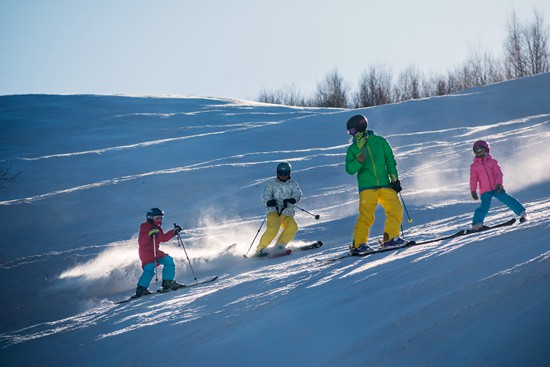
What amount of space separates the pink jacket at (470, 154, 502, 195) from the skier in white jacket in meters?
2.98

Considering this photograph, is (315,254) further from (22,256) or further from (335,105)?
(335,105)

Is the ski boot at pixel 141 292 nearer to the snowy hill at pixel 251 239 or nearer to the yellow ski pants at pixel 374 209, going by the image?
the snowy hill at pixel 251 239

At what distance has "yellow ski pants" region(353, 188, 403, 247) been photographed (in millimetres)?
7676

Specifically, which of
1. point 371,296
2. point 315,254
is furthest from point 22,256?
point 371,296

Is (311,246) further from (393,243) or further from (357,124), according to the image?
(357,124)

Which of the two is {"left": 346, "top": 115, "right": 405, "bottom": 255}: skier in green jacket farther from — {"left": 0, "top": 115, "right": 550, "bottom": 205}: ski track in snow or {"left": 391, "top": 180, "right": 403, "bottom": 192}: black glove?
{"left": 0, "top": 115, "right": 550, "bottom": 205}: ski track in snow

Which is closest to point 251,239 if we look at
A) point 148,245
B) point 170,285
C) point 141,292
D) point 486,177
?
point 148,245

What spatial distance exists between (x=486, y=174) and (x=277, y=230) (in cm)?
353

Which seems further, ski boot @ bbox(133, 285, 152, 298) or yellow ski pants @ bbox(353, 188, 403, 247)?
ski boot @ bbox(133, 285, 152, 298)

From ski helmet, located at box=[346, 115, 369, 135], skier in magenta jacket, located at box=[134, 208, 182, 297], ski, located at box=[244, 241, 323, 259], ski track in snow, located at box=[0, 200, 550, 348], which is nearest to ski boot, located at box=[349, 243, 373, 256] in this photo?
ski track in snow, located at box=[0, 200, 550, 348]

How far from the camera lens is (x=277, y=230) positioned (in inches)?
404

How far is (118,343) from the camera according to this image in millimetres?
5199

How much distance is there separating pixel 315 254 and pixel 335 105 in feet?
154

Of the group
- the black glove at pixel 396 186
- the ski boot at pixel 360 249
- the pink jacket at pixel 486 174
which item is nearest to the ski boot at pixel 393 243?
the ski boot at pixel 360 249
